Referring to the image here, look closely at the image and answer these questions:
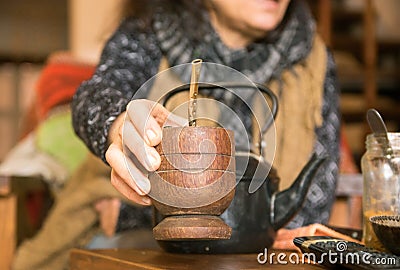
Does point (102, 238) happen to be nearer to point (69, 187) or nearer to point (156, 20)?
point (69, 187)

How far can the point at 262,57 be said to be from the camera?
4.27 feet

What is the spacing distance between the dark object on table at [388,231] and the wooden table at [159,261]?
0.24ft

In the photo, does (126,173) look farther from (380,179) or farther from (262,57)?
(262,57)

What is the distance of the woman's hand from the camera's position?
670mm

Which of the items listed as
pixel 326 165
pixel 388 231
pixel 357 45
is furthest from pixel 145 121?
pixel 357 45

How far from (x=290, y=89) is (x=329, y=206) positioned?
0.25 metres

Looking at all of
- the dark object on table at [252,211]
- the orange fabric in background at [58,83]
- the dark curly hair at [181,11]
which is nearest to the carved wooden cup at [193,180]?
the dark object on table at [252,211]

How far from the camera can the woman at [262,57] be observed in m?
1.16

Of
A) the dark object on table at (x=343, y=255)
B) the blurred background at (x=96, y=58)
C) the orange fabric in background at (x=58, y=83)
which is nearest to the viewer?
the dark object on table at (x=343, y=255)

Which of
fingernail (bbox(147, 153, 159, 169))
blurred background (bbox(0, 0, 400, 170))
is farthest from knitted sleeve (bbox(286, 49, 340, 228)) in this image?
blurred background (bbox(0, 0, 400, 170))

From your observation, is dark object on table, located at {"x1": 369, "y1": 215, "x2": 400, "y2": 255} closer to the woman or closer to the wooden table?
the wooden table

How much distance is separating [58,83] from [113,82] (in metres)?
0.83

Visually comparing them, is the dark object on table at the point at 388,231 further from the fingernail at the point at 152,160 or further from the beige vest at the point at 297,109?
the beige vest at the point at 297,109

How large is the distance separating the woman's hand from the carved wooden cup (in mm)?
12
